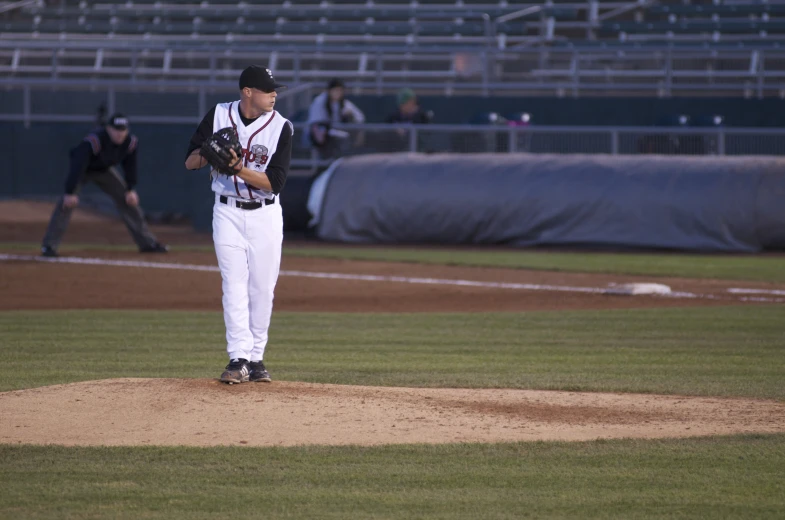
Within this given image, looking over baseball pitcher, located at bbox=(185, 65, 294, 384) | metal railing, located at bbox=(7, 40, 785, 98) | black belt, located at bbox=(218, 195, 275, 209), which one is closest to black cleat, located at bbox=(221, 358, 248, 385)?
baseball pitcher, located at bbox=(185, 65, 294, 384)

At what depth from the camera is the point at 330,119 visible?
20.1 m

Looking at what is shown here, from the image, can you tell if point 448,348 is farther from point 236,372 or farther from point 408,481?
point 408,481

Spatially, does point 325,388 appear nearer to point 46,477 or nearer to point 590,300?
point 46,477

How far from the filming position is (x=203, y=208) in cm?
2080

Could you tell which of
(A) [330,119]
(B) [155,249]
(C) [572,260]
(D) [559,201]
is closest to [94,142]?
(B) [155,249]

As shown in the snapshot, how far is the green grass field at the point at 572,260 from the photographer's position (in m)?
15.1

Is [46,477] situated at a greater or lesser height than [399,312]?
greater

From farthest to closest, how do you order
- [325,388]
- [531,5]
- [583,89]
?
1. [531,5]
2. [583,89]
3. [325,388]

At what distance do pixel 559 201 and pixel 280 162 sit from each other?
1164 cm

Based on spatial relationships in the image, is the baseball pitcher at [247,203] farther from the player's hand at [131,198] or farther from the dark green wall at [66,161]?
the dark green wall at [66,161]

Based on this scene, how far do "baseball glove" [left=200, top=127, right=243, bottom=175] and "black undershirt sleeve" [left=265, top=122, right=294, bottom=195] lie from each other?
0.83 ft

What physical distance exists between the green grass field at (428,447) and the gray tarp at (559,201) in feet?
8.79

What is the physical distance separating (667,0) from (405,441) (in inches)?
1000

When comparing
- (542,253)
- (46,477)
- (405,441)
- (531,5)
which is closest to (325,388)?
(405,441)
